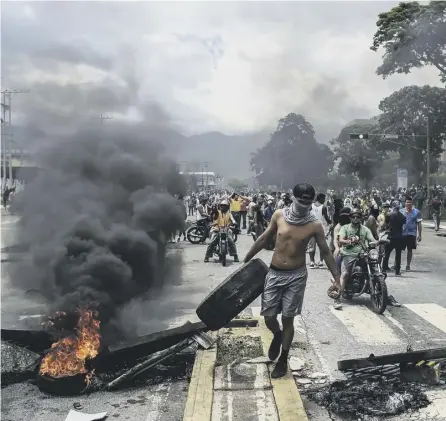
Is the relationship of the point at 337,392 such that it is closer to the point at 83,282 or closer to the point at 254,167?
the point at 83,282

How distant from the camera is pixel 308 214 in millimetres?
5023

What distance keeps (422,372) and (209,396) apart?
193cm

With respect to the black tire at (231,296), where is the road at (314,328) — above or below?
below

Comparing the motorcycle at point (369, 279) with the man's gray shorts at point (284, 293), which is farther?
the motorcycle at point (369, 279)

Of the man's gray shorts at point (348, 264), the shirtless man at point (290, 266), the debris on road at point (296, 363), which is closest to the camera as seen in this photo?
the shirtless man at point (290, 266)

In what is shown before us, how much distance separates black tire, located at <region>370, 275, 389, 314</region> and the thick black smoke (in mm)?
2960

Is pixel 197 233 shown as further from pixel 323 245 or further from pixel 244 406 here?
pixel 244 406

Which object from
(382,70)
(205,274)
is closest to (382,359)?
(205,274)

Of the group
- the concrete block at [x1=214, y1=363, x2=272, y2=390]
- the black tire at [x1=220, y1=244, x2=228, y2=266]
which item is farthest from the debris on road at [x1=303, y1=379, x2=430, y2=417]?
the black tire at [x1=220, y1=244, x2=228, y2=266]

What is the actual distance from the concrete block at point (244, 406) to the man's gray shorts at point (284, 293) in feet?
2.46

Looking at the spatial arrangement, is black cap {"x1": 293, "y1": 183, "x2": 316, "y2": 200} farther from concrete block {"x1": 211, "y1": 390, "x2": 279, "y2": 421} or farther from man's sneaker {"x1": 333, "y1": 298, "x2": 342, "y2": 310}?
man's sneaker {"x1": 333, "y1": 298, "x2": 342, "y2": 310}

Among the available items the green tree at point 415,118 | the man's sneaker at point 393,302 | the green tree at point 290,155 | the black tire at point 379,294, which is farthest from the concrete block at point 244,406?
the green tree at point 290,155

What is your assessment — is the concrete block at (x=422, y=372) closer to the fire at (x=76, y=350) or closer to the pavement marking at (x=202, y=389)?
the pavement marking at (x=202, y=389)

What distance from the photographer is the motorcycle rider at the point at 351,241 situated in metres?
8.49
